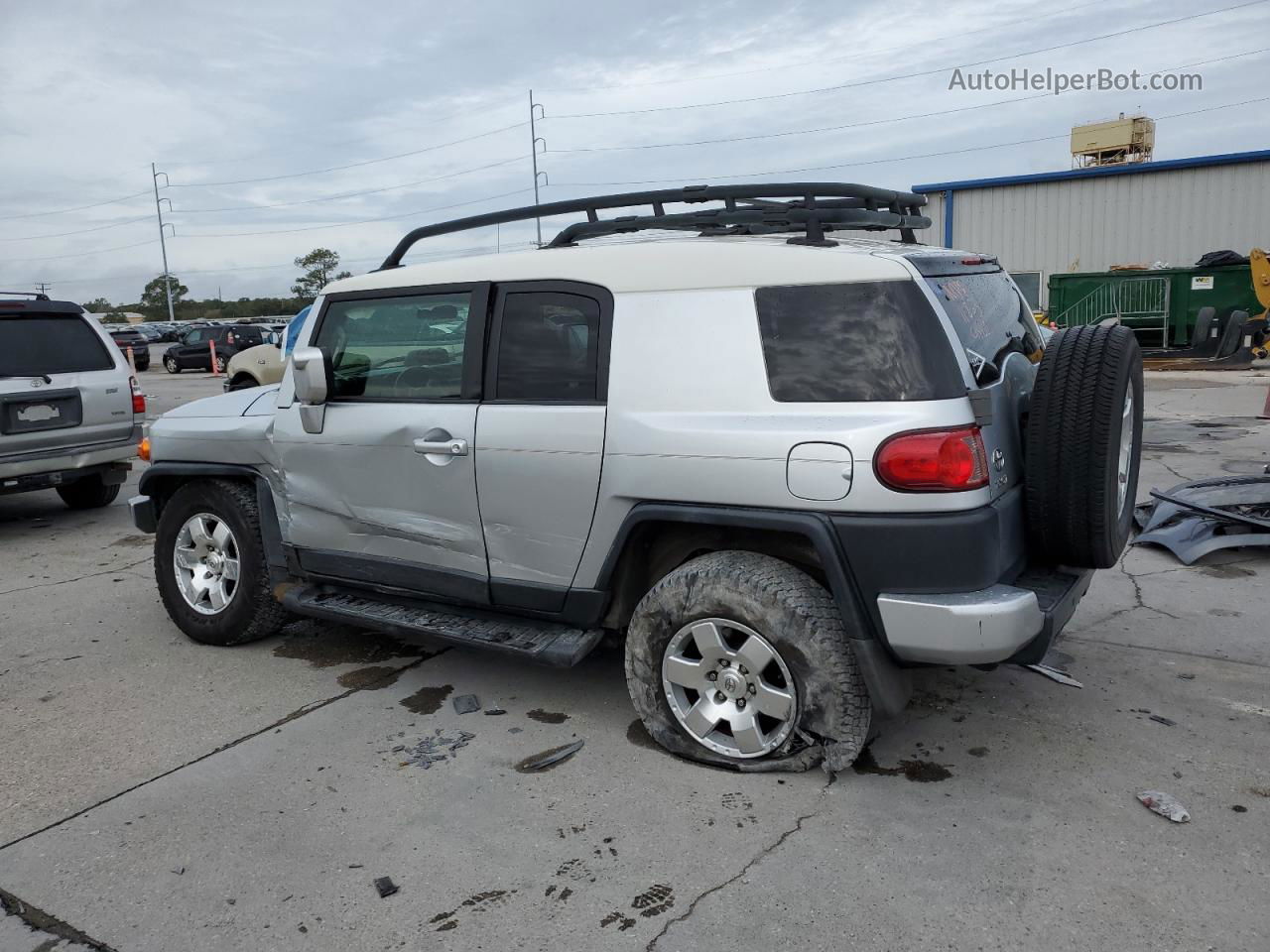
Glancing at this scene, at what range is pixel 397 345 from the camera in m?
4.32

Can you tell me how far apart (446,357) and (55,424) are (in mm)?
5162

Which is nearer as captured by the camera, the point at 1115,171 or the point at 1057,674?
the point at 1057,674

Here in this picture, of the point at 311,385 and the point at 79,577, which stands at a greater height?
the point at 311,385

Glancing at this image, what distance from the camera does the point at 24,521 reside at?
8.64 m

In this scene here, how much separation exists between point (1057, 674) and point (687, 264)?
239cm

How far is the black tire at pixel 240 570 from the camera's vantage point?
4.85m

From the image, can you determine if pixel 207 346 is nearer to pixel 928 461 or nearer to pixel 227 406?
pixel 227 406

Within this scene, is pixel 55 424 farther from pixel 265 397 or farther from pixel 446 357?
pixel 446 357

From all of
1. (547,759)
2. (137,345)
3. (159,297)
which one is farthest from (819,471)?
(159,297)

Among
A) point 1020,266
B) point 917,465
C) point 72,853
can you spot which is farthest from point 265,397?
point 1020,266

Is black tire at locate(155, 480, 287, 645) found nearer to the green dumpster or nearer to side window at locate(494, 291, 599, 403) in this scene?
side window at locate(494, 291, 599, 403)

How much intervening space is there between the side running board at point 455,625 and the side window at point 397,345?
0.91m

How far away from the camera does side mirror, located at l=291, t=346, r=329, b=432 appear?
429cm

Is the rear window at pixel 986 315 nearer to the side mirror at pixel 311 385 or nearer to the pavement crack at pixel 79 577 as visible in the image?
the side mirror at pixel 311 385
